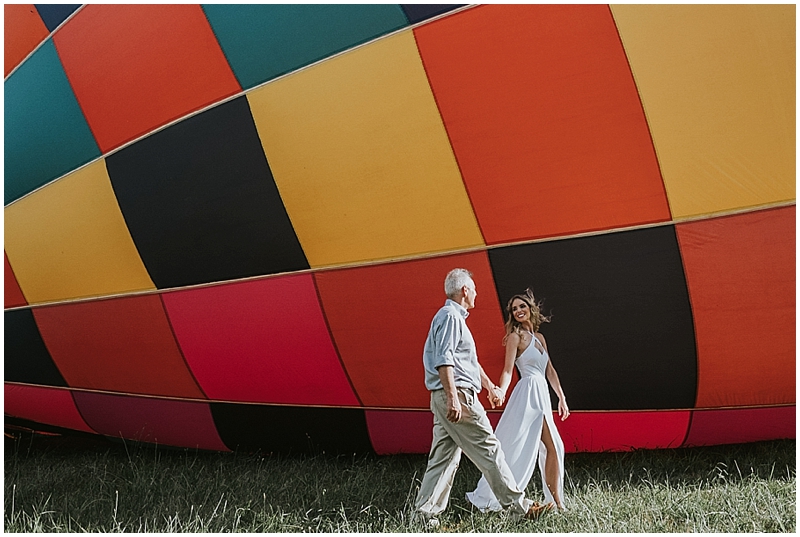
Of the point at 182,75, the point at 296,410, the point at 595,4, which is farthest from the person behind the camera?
A: the point at 296,410

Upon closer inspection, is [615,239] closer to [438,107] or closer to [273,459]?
[438,107]

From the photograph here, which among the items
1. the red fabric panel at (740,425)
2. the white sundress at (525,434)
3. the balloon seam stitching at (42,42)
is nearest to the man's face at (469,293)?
the white sundress at (525,434)

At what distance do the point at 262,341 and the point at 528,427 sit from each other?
1.17m

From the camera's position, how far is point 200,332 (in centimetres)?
328

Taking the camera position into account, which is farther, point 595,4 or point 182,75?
point 182,75

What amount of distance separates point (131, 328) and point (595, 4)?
2326 mm

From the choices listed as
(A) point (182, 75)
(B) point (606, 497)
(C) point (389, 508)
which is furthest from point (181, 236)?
(B) point (606, 497)

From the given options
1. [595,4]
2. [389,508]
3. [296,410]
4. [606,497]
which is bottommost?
[606,497]

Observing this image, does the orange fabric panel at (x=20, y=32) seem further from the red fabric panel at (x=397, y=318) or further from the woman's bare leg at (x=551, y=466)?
the woman's bare leg at (x=551, y=466)

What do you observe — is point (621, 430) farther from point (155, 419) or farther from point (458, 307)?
point (155, 419)

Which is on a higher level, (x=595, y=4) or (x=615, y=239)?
(x=595, y=4)

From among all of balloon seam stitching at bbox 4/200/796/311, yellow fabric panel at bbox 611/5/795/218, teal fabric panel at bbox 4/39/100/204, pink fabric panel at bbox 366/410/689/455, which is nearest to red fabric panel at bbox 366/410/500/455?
pink fabric panel at bbox 366/410/689/455

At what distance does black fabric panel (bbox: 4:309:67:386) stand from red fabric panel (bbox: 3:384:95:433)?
55 millimetres

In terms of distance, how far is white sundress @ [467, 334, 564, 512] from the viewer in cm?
272
